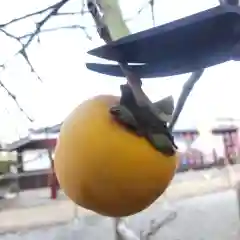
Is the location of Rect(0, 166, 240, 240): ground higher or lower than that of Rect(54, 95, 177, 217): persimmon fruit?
lower

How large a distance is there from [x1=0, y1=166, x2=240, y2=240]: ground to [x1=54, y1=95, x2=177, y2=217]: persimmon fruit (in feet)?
2.30

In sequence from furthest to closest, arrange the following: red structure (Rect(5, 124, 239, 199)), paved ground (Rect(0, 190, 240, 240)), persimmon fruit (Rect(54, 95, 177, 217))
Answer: paved ground (Rect(0, 190, 240, 240)) → red structure (Rect(5, 124, 239, 199)) → persimmon fruit (Rect(54, 95, 177, 217))

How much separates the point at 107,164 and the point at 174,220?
0.87 metres

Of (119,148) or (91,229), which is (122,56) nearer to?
(119,148)

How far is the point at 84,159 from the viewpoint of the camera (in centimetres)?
25

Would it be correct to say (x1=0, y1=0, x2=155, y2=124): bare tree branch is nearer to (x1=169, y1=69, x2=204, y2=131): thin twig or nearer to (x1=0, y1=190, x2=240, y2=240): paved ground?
(x1=169, y1=69, x2=204, y2=131): thin twig

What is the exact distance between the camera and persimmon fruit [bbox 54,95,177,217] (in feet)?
0.80

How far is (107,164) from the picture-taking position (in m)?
0.24

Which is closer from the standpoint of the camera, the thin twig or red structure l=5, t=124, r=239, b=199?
the thin twig

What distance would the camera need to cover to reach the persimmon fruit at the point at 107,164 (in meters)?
0.24

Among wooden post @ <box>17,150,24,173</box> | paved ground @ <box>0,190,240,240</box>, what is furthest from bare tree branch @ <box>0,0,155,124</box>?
paved ground @ <box>0,190,240,240</box>

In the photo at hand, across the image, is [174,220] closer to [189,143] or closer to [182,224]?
[182,224]

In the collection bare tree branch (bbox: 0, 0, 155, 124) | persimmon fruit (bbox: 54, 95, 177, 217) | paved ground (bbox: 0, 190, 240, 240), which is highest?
bare tree branch (bbox: 0, 0, 155, 124)

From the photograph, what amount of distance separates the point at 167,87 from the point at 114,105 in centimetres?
19
